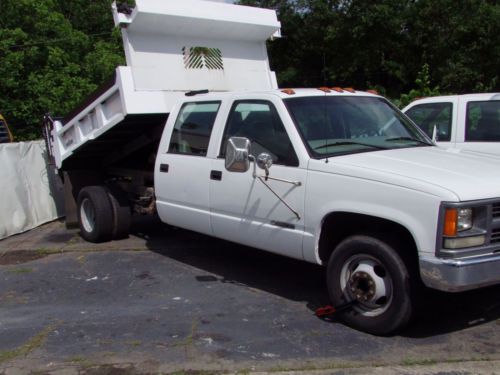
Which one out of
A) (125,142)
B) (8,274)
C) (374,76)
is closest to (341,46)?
(374,76)

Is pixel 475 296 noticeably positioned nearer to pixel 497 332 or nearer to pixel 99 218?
pixel 497 332

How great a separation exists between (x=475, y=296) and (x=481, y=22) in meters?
23.1

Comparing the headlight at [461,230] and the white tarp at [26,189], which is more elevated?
the headlight at [461,230]

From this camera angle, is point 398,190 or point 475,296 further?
point 475,296

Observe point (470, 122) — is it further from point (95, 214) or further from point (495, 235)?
point (95, 214)

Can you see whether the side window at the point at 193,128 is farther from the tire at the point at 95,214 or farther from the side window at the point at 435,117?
the side window at the point at 435,117

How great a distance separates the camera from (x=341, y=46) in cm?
2995

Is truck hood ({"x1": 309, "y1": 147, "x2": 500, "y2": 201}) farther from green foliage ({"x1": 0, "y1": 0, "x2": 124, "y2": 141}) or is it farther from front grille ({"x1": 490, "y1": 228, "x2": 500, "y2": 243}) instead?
green foliage ({"x1": 0, "y1": 0, "x2": 124, "y2": 141})

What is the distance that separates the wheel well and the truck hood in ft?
1.15

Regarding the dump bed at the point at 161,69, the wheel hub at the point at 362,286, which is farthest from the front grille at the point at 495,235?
the dump bed at the point at 161,69

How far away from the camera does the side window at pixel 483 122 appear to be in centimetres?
729

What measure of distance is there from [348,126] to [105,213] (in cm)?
392

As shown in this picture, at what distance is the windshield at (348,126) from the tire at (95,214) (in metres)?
3.62

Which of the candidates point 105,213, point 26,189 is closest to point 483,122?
point 105,213
